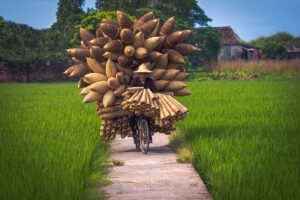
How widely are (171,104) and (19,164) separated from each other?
3297 millimetres

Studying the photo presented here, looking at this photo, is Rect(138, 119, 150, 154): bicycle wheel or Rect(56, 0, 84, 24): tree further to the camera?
Rect(56, 0, 84, 24): tree

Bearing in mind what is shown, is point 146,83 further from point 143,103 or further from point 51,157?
point 51,157

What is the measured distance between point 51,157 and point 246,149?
291cm

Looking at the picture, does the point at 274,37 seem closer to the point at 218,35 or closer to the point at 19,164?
the point at 218,35

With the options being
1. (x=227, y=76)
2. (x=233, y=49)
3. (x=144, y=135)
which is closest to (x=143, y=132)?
(x=144, y=135)

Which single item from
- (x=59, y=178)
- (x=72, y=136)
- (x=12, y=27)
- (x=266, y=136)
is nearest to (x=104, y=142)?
(x=72, y=136)

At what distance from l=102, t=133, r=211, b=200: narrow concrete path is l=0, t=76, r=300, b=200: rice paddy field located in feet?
0.67

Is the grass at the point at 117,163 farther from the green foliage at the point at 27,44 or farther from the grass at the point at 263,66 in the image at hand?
the grass at the point at 263,66

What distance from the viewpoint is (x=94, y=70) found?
11016mm

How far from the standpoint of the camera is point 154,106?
10.0 m

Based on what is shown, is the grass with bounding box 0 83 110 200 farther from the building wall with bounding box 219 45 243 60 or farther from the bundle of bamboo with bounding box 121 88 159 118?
the building wall with bounding box 219 45 243 60

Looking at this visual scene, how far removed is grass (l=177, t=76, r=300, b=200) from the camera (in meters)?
6.49

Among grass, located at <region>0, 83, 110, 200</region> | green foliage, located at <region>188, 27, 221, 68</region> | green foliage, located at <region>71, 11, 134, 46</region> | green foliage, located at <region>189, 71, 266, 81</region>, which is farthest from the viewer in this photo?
green foliage, located at <region>188, 27, 221, 68</region>

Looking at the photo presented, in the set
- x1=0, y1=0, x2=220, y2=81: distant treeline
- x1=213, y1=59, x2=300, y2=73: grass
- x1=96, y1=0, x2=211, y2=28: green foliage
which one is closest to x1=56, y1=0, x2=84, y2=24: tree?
x1=0, y1=0, x2=220, y2=81: distant treeline
